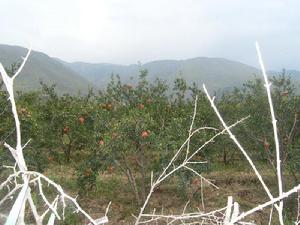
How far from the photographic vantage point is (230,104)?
24875mm

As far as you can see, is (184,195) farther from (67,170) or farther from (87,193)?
(67,170)

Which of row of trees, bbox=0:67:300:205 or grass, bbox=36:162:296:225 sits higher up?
row of trees, bbox=0:67:300:205

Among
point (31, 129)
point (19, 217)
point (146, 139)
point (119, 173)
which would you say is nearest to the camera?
point (19, 217)

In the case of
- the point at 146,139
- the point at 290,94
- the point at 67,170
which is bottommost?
the point at 67,170

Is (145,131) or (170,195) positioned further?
(170,195)

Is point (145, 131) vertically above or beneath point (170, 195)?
above

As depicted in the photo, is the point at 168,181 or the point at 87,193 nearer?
the point at 87,193

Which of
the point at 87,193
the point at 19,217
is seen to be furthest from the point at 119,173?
the point at 19,217

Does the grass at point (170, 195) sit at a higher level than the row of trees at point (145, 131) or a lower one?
lower

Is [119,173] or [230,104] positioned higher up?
[230,104]

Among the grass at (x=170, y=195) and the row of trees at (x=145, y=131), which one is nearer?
the row of trees at (x=145, y=131)

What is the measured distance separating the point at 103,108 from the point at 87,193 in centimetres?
297

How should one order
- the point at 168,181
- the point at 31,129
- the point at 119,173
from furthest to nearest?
the point at 119,173, the point at 168,181, the point at 31,129

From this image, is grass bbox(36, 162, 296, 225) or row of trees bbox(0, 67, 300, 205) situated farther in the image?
grass bbox(36, 162, 296, 225)
